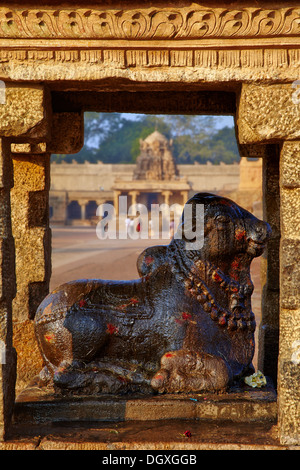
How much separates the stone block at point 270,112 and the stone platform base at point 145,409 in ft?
4.37

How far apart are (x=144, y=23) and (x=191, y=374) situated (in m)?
1.73

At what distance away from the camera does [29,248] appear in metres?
3.74

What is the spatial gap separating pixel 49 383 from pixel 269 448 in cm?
124

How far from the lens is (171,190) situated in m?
41.2

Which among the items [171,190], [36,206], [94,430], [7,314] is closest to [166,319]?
[94,430]

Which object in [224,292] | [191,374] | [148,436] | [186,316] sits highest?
[224,292]

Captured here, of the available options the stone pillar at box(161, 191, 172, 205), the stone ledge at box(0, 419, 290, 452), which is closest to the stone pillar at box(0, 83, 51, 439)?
the stone ledge at box(0, 419, 290, 452)

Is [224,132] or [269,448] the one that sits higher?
[224,132]

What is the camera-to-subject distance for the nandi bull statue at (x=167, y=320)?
2.77m

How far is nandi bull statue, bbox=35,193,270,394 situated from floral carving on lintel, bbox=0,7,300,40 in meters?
0.99

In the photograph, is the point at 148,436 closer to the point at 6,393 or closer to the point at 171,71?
the point at 6,393

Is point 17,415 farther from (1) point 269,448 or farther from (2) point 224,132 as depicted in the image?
(2) point 224,132

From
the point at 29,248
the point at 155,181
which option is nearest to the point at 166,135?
the point at 155,181

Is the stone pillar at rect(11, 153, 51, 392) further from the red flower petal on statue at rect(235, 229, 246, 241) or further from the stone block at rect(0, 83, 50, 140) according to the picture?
the red flower petal on statue at rect(235, 229, 246, 241)
